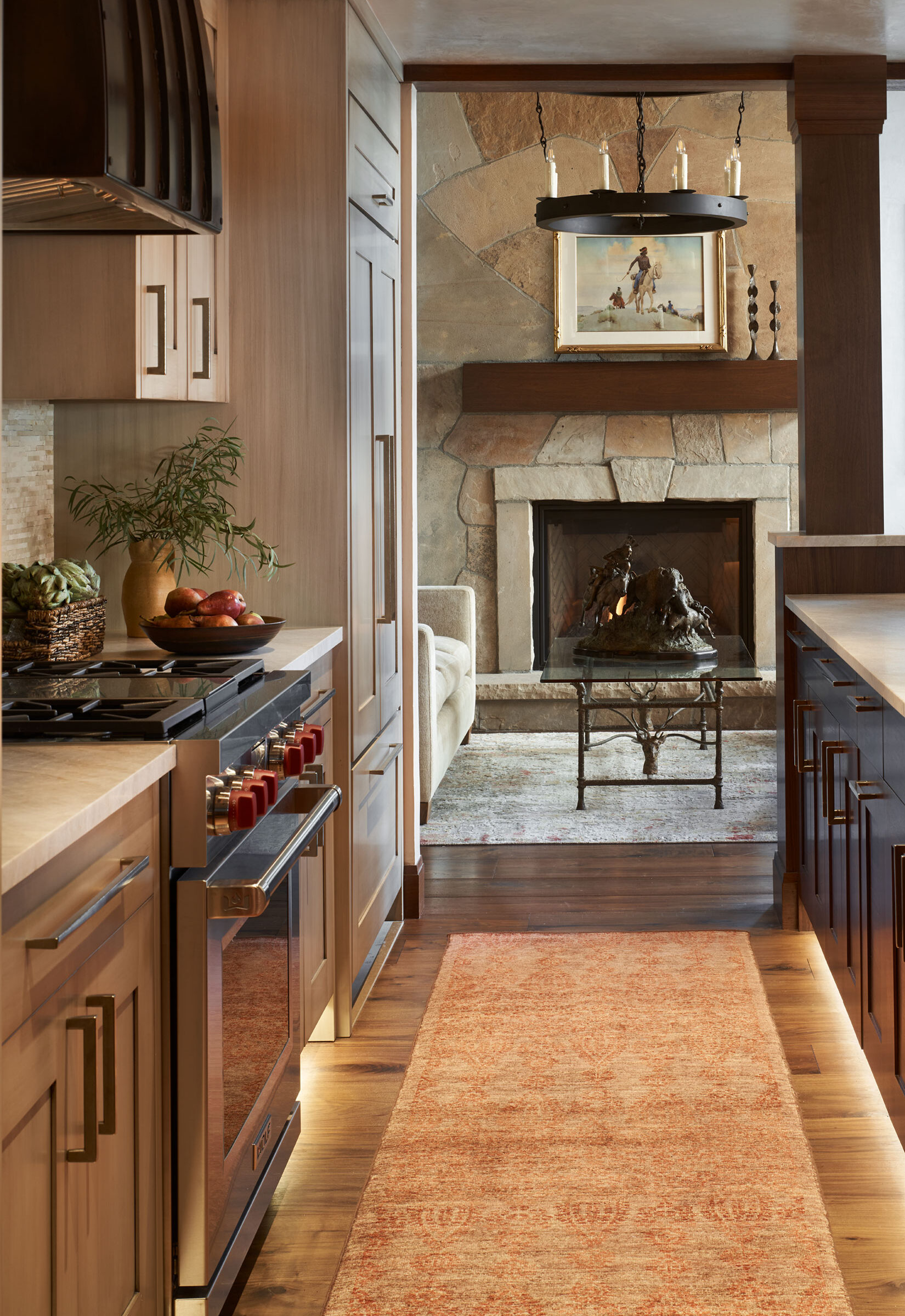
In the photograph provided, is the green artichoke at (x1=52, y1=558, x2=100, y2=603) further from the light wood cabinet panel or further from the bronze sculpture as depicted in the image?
the bronze sculpture

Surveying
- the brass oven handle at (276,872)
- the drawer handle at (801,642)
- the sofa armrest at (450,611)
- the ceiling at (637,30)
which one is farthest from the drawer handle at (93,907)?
the sofa armrest at (450,611)

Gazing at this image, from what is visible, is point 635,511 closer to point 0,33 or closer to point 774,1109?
point 774,1109

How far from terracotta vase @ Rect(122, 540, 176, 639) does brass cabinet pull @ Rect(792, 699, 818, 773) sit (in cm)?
160

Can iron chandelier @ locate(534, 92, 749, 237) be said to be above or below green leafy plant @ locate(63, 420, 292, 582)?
above

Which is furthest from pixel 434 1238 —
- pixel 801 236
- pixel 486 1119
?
pixel 801 236

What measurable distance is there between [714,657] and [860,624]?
82.1 inches

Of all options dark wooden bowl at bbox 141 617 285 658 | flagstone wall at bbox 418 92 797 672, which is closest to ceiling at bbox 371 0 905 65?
dark wooden bowl at bbox 141 617 285 658

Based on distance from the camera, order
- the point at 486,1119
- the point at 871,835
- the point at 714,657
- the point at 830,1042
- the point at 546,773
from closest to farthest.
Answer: the point at 871,835
the point at 486,1119
the point at 830,1042
the point at 714,657
the point at 546,773

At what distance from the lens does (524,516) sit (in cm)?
729

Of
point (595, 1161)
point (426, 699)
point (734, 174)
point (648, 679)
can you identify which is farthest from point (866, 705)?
point (426, 699)

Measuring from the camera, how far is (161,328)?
9.57 feet

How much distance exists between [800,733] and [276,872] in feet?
6.73

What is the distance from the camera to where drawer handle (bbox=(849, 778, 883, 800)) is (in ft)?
8.14

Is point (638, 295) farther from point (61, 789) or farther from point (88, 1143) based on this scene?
point (88, 1143)
